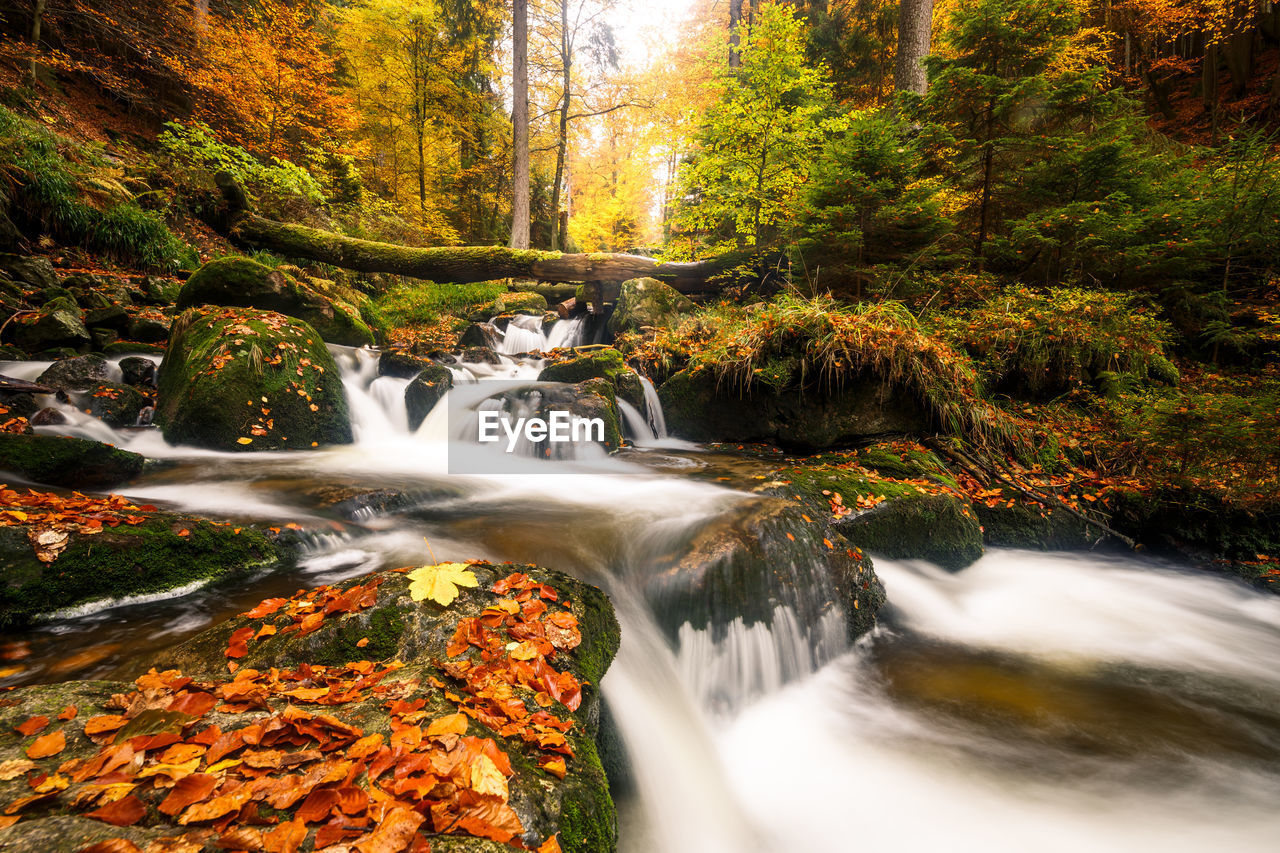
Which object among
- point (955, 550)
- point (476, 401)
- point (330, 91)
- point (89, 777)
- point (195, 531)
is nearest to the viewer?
point (89, 777)

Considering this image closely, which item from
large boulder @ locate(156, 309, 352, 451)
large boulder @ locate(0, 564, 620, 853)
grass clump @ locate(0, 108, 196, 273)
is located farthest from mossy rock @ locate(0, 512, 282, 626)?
grass clump @ locate(0, 108, 196, 273)

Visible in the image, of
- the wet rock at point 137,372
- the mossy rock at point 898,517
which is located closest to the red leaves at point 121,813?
the mossy rock at point 898,517

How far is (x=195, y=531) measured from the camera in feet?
9.98

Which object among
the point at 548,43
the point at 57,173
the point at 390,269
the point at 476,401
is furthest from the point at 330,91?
the point at 476,401

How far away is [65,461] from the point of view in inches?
147

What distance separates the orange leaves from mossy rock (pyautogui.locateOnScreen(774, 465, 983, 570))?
4052 millimetres

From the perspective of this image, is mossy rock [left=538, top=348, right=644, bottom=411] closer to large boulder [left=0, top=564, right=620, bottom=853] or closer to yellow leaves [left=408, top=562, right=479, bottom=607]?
yellow leaves [left=408, top=562, right=479, bottom=607]

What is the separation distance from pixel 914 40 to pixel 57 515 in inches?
532

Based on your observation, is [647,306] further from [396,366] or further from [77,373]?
[77,373]

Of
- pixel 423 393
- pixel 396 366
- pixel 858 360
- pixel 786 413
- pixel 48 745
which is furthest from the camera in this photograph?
pixel 396 366

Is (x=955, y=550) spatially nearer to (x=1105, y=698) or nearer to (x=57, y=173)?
(x=1105, y=698)

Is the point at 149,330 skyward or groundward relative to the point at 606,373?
skyward

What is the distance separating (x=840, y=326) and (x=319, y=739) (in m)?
5.97

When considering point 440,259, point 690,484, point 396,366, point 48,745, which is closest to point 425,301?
point 440,259
